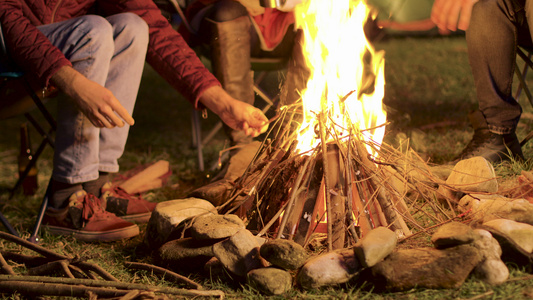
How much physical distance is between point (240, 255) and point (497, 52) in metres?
1.76

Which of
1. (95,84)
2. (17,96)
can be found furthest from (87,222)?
(17,96)

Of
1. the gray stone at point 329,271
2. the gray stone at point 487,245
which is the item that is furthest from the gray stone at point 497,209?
the gray stone at point 329,271

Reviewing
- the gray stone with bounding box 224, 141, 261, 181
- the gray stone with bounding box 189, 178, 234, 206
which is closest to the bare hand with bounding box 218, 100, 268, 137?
the gray stone with bounding box 189, 178, 234, 206

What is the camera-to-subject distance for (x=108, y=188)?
271 centimetres

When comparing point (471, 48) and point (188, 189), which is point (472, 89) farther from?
point (188, 189)

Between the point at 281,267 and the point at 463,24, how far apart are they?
5.60 feet

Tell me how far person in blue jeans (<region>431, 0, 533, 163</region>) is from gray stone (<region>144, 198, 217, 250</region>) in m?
1.47

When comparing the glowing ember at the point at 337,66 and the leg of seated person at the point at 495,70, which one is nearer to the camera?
the glowing ember at the point at 337,66

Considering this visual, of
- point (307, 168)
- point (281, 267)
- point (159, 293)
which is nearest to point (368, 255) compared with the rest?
point (281, 267)

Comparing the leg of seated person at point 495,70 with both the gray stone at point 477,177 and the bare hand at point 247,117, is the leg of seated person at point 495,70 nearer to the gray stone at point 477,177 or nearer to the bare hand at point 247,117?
the gray stone at point 477,177

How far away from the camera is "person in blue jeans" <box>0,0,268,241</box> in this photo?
2293mm

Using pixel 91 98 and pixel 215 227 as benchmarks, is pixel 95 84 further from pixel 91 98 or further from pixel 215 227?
pixel 215 227

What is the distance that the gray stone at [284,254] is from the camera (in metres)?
1.80

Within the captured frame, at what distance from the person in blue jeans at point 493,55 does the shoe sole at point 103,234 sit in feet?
5.78
